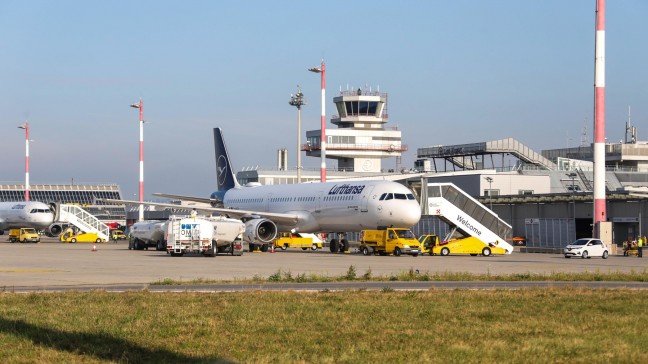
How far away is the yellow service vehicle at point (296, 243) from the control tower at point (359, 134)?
50.1 meters

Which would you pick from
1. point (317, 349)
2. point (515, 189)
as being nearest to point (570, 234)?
point (515, 189)

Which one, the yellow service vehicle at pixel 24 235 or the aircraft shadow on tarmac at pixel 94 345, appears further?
the yellow service vehicle at pixel 24 235

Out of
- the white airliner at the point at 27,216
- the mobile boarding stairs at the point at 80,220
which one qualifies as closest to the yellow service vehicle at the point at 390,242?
the mobile boarding stairs at the point at 80,220

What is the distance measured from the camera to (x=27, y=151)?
328 feet

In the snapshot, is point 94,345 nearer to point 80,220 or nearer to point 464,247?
point 464,247

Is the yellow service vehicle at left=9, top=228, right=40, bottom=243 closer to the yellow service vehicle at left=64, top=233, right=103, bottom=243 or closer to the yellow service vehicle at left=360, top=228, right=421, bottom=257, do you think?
the yellow service vehicle at left=64, top=233, right=103, bottom=243

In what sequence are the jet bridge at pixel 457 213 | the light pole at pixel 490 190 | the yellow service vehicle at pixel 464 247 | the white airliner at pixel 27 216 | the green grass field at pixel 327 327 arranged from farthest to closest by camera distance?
the white airliner at pixel 27 216 → the light pole at pixel 490 190 → the jet bridge at pixel 457 213 → the yellow service vehicle at pixel 464 247 → the green grass field at pixel 327 327

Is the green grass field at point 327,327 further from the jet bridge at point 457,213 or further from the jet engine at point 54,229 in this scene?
the jet engine at point 54,229

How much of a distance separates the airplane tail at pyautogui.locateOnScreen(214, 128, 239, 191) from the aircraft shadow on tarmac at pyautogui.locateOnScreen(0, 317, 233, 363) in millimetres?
63713

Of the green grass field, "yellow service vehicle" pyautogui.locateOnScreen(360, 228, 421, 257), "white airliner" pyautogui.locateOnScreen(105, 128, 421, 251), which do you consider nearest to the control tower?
"white airliner" pyautogui.locateOnScreen(105, 128, 421, 251)

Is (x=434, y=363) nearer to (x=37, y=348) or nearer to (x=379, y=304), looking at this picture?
(x=37, y=348)

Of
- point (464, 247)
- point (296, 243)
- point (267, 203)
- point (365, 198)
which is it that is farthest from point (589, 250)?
point (267, 203)

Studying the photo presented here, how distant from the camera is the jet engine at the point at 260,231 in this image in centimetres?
5859

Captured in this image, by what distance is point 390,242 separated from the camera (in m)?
53.4
